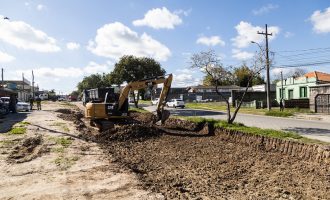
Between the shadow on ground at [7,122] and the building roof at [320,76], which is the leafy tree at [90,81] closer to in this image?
the building roof at [320,76]

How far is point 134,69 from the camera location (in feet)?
168

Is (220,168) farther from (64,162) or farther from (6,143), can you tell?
(6,143)

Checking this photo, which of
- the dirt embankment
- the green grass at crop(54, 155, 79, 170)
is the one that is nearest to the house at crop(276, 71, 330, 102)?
the dirt embankment

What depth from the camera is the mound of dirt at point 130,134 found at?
18914mm

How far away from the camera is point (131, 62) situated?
166 feet

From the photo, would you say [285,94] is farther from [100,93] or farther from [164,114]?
[164,114]

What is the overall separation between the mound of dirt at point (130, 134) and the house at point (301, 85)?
3015 centimetres

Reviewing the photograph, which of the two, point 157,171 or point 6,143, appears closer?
point 157,171

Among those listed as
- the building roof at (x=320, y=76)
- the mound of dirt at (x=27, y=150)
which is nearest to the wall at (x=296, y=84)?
the building roof at (x=320, y=76)

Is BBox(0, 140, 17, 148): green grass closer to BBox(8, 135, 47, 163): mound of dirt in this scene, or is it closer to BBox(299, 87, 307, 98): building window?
BBox(8, 135, 47, 163): mound of dirt

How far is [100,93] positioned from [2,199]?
28.1m

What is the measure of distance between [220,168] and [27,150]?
28.5 feet

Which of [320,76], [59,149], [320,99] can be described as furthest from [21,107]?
[320,76]

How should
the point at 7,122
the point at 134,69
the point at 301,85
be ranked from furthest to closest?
the point at 134,69 → the point at 301,85 → the point at 7,122
